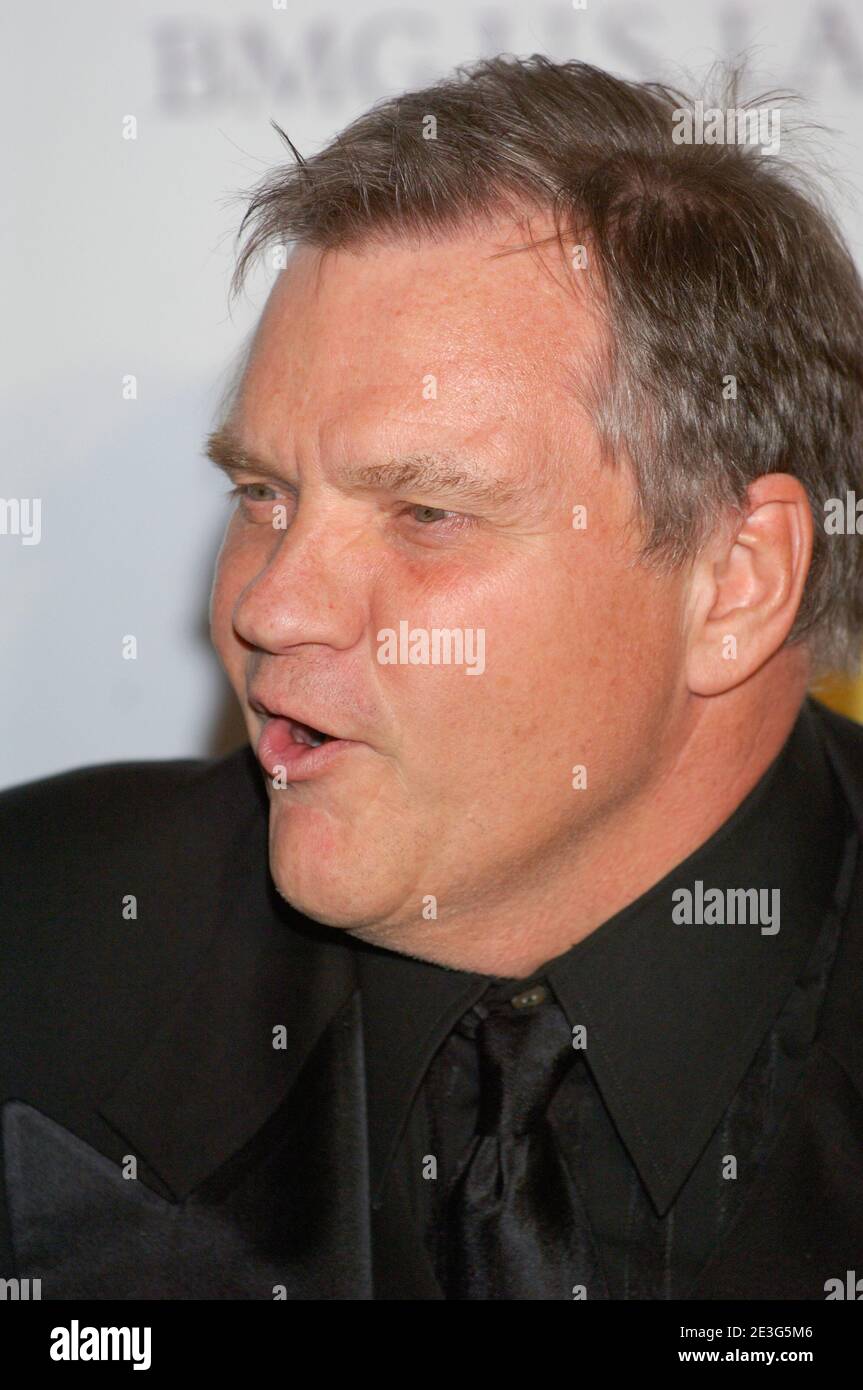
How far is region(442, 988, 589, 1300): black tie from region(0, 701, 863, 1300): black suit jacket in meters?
0.05

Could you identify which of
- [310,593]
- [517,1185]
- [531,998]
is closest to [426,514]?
[310,593]

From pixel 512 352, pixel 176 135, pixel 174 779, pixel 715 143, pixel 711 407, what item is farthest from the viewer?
pixel 176 135

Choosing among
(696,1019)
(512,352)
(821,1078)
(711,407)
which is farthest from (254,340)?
(821,1078)

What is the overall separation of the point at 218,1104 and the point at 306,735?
417mm

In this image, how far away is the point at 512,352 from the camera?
1395mm

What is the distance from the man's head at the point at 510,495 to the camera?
1.39 meters

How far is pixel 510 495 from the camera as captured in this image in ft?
4.55

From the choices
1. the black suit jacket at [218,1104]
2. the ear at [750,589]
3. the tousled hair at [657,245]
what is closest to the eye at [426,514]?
the tousled hair at [657,245]

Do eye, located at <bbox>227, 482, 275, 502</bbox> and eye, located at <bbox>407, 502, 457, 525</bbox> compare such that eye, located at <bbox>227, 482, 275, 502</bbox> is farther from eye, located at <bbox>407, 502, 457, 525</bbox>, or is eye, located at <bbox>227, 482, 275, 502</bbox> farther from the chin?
the chin

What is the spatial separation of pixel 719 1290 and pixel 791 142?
1261mm

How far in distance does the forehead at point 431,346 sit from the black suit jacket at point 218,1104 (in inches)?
23.3

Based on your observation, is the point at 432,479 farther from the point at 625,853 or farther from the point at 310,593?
the point at 625,853

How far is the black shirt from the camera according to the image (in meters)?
1.51

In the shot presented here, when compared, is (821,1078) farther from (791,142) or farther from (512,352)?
(791,142)
